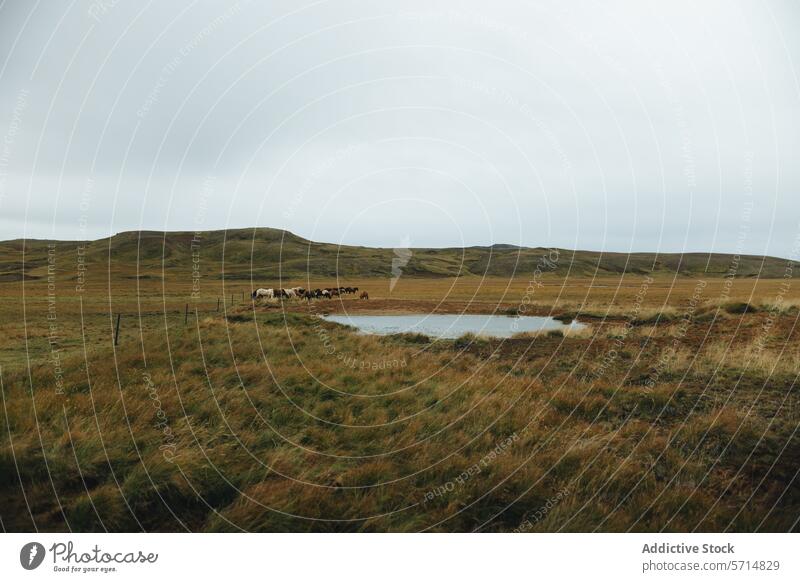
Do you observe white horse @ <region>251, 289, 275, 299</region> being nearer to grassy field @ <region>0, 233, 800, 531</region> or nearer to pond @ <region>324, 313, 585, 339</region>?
pond @ <region>324, 313, 585, 339</region>

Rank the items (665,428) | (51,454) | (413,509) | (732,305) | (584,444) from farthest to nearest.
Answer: (732,305)
(665,428)
(584,444)
(51,454)
(413,509)

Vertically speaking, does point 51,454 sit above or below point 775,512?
above

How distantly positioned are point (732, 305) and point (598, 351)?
14.2 metres

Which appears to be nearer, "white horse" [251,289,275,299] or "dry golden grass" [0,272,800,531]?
"dry golden grass" [0,272,800,531]

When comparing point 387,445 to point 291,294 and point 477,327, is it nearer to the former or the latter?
point 477,327
